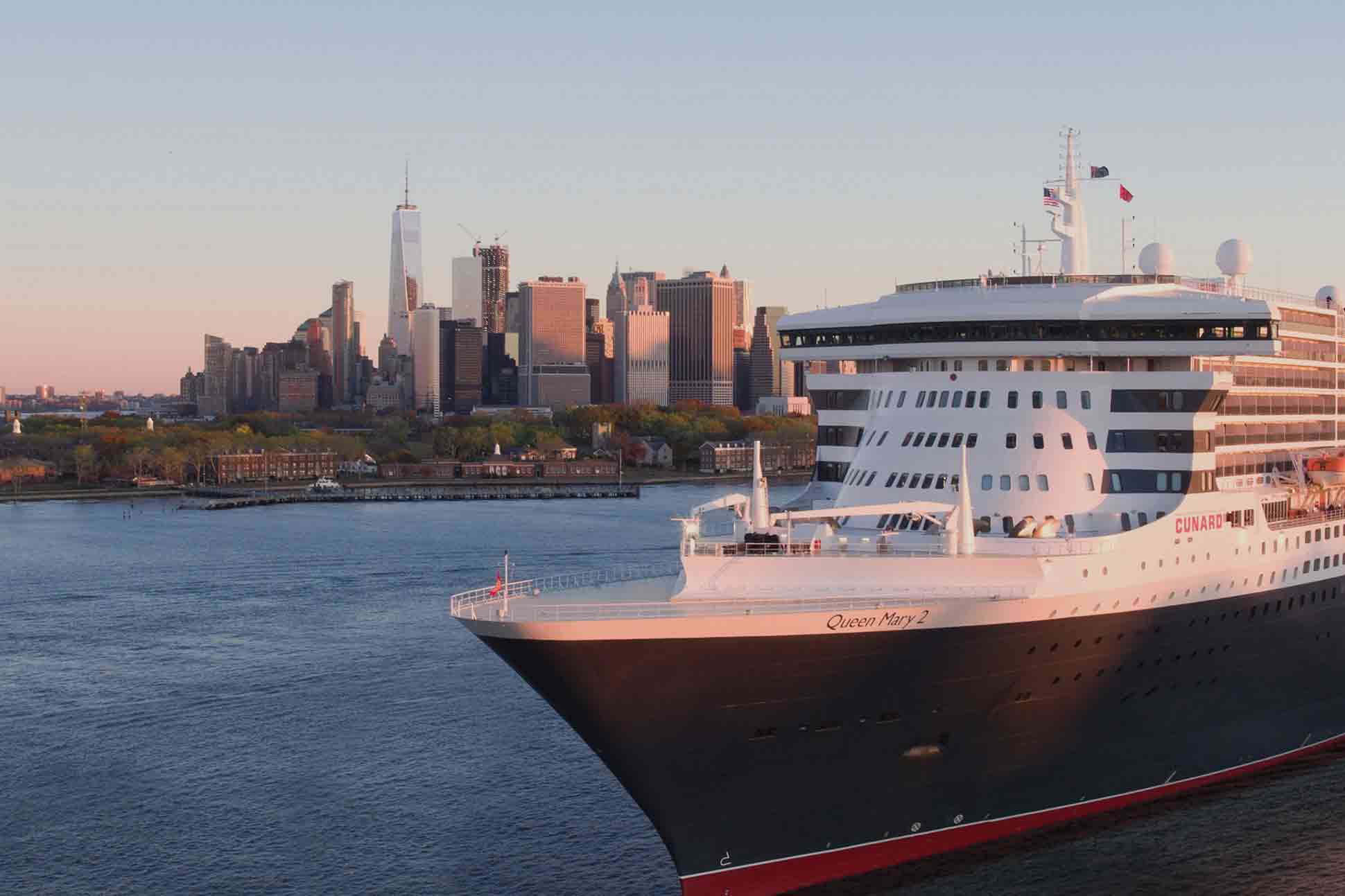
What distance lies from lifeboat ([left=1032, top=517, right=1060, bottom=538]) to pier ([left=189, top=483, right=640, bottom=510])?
318 ft

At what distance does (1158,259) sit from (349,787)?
2089 cm

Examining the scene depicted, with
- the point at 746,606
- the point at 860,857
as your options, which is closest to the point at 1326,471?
the point at 860,857

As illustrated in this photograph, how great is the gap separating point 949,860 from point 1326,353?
15.7 m

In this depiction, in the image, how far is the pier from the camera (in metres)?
121

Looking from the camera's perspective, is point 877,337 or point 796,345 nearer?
point 877,337

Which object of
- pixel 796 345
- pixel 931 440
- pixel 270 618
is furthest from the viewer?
pixel 270 618

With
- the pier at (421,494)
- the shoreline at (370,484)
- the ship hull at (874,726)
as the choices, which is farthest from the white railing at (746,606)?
the shoreline at (370,484)

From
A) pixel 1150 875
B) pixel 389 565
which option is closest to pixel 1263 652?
pixel 1150 875

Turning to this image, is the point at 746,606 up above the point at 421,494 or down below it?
above

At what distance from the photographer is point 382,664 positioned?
44.4 meters

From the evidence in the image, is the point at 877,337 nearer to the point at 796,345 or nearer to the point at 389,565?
the point at 796,345

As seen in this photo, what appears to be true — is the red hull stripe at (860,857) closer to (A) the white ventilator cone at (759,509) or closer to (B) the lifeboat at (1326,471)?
(A) the white ventilator cone at (759,509)

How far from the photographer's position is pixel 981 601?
22953mm

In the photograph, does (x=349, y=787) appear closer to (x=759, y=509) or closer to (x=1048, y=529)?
(x=759, y=509)
